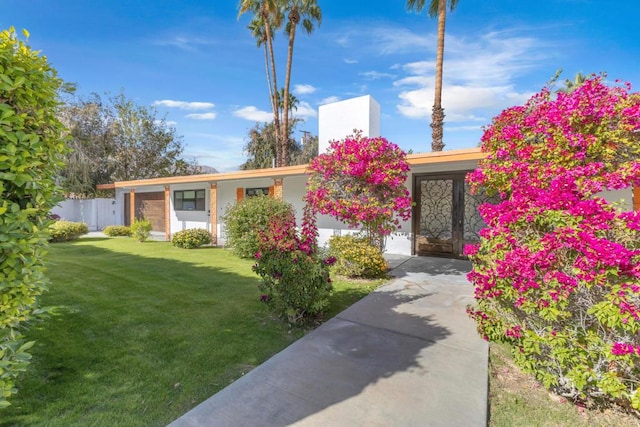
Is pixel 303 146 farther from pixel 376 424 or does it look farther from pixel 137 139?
pixel 376 424

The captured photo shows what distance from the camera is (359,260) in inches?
284

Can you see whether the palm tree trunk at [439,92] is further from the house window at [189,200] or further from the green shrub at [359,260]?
the house window at [189,200]

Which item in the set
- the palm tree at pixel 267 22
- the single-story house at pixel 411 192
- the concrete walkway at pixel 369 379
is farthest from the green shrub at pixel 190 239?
the palm tree at pixel 267 22

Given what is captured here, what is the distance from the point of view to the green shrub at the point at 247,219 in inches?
401

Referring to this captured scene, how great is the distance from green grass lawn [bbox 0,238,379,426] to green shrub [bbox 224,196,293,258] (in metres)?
2.69

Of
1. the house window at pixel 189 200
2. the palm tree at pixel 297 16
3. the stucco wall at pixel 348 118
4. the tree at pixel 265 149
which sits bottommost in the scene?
the house window at pixel 189 200

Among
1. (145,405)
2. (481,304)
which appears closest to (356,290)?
(481,304)

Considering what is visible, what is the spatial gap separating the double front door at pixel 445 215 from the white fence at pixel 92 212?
64.7 ft

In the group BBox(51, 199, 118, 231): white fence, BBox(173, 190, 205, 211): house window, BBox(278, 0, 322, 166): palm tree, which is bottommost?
BBox(51, 199, 118, 231): white fence

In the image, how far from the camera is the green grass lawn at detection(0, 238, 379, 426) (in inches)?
104

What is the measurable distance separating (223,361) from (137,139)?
26128 mm

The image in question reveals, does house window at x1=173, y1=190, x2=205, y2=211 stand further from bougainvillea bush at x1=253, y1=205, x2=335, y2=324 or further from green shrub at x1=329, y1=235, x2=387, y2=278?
bougainvillea bush at x1=253, y1=205, x2=335, y2=324

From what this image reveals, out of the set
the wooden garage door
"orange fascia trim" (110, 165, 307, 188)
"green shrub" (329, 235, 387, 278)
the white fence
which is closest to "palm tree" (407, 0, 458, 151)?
"orange fascia trim" (110, 165, 307, 188)

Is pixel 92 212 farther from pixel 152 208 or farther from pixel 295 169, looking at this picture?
pixel 295 169
